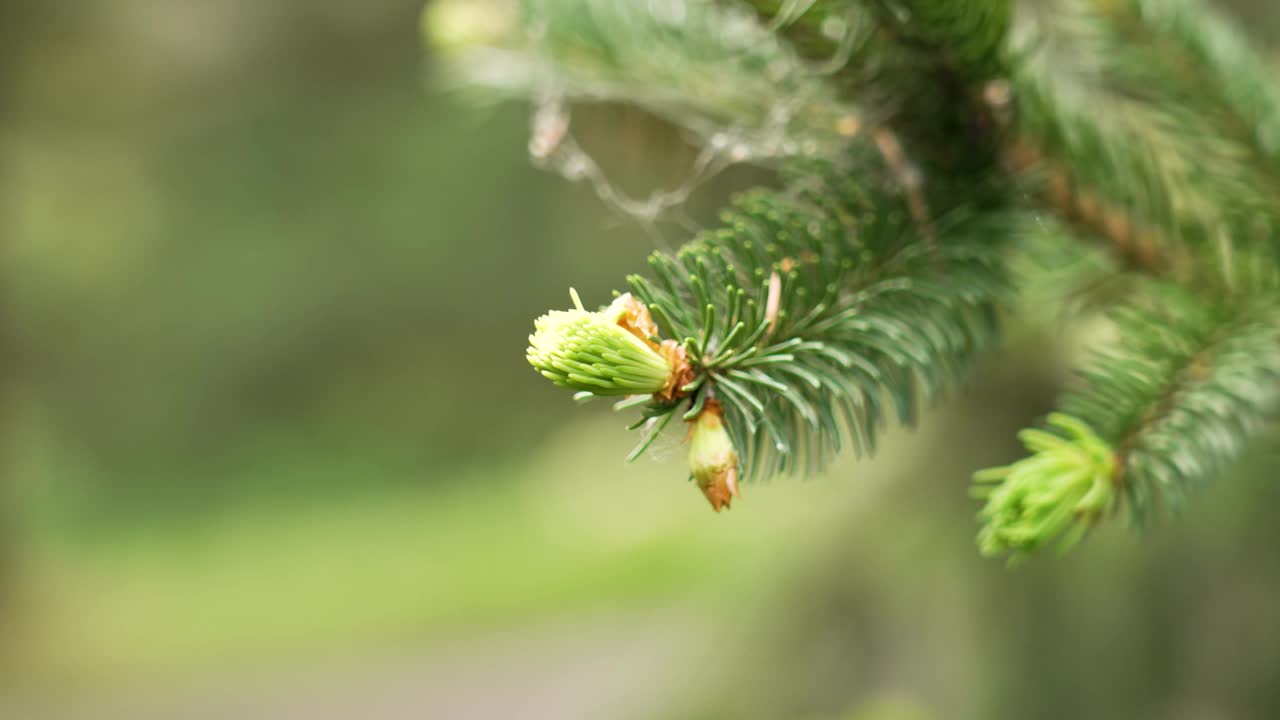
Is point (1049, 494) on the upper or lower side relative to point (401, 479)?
lower

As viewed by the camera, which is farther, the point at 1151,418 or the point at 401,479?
the point at 401,479

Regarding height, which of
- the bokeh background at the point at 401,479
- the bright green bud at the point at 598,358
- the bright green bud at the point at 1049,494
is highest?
the bokeh background at the point at 401,479

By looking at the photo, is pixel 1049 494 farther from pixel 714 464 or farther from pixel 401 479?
pixel 401 479

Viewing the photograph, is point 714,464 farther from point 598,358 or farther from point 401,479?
point 401,479

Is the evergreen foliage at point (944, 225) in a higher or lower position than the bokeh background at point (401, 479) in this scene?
lower

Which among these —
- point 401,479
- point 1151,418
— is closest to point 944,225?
point 1151,418

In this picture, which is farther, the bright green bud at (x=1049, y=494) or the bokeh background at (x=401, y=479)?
the bokeh background at (x=401, y=479)
